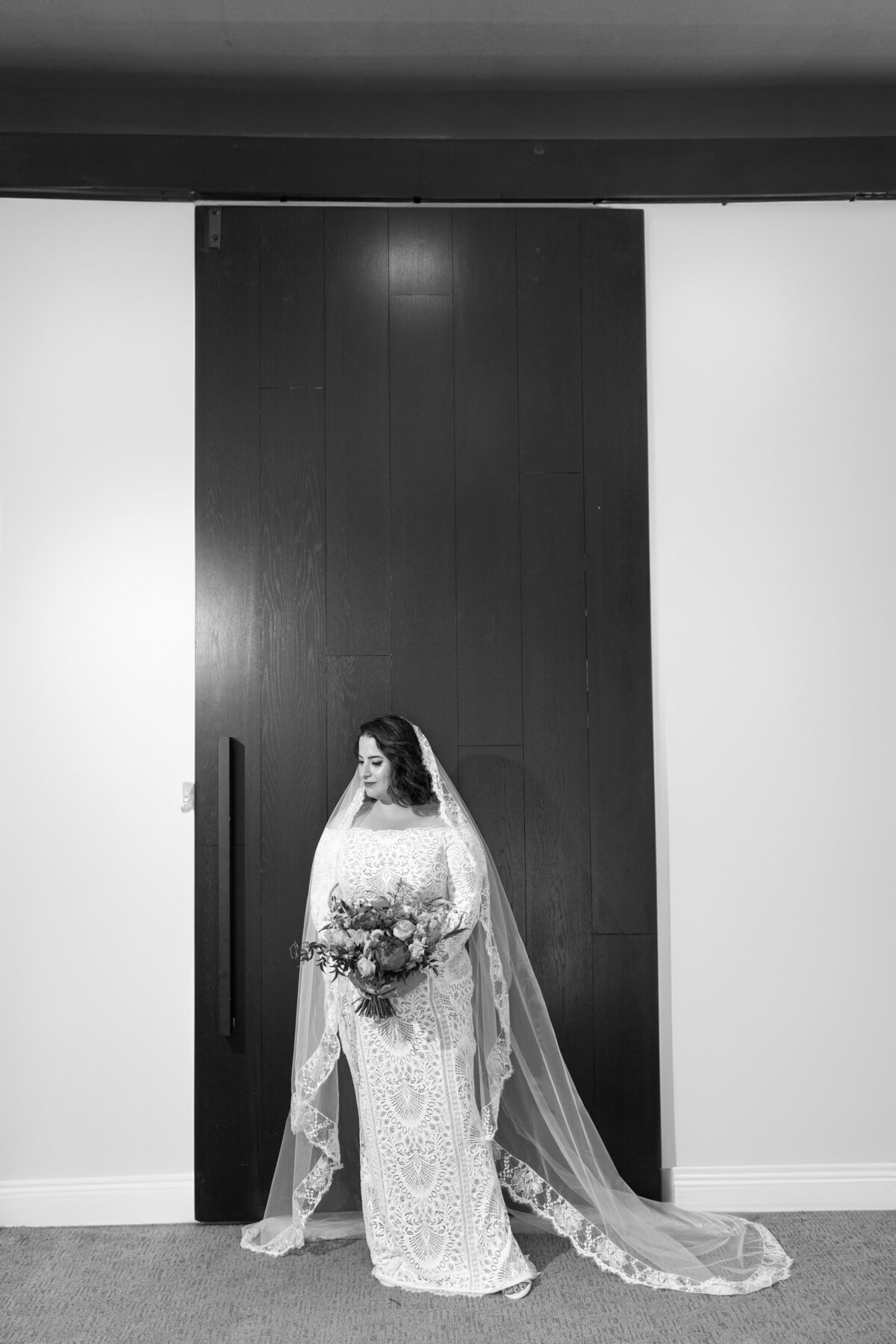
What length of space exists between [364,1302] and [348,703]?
1.88 meters

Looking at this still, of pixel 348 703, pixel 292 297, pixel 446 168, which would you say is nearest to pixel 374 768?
pixel 348 703

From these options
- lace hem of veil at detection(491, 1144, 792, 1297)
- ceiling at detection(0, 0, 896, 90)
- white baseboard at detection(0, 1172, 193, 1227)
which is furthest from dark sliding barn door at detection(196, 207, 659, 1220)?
ceiling at detection(0, 0, 896, 90)

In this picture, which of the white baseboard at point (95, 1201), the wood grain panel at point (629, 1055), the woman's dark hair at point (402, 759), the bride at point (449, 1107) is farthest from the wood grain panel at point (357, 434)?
the white baseboard at point (95, 1201)

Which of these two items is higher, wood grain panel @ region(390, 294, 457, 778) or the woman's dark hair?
wood grain panel @ region(390, 294, 457, 778)

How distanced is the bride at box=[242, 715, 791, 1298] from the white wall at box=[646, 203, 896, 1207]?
19.9 inches

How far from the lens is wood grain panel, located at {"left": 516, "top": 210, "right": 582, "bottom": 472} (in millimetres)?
3861

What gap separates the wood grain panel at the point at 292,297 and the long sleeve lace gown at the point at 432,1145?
1898 millimetres

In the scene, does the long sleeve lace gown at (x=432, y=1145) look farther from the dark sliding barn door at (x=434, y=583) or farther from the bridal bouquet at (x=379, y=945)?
the dark sliding barn door at (x=434, y=583)

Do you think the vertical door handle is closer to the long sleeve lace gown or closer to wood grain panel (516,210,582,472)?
the long sleeve lace gown

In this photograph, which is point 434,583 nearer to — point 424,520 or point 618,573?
point 424,520

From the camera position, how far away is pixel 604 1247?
326cm

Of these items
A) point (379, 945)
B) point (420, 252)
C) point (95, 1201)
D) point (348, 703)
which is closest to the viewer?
point (379, 945)

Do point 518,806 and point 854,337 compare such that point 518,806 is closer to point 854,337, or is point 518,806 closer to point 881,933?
point 881,933

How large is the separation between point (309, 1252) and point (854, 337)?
3.73 meters
